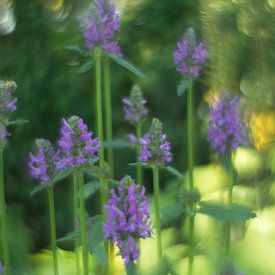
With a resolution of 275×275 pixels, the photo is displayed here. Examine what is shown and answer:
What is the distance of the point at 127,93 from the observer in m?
2.66

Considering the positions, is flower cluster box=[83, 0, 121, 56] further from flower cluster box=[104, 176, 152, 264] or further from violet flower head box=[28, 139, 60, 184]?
flower cluster box=[104, 176, 152, 264]

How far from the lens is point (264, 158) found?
8.28 ft

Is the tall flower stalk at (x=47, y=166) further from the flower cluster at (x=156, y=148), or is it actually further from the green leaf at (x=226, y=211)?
the green leaf at (x=226, y=211)

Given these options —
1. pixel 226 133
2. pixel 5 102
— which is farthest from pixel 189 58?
pixel 5 102

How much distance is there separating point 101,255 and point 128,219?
0.31 metres

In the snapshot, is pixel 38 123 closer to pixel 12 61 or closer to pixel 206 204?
pixel 12 61

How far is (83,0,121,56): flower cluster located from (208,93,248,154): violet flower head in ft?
0.85

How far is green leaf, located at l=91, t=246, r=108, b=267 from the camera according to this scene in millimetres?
1249

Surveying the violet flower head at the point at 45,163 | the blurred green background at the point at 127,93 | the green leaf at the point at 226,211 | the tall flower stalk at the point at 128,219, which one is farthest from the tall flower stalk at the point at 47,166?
the blurred green background at the point at 127,93

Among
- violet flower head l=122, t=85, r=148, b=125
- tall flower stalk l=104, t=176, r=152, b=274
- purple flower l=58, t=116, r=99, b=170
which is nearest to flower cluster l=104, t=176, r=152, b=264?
tall flower stalk l=104, t=176, r=152, b=274

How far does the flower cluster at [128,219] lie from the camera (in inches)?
38.0

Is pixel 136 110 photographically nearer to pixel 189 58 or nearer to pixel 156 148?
pixel 189 58

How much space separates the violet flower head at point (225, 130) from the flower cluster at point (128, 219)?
0.46 metres

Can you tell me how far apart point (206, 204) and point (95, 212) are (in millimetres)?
1281
